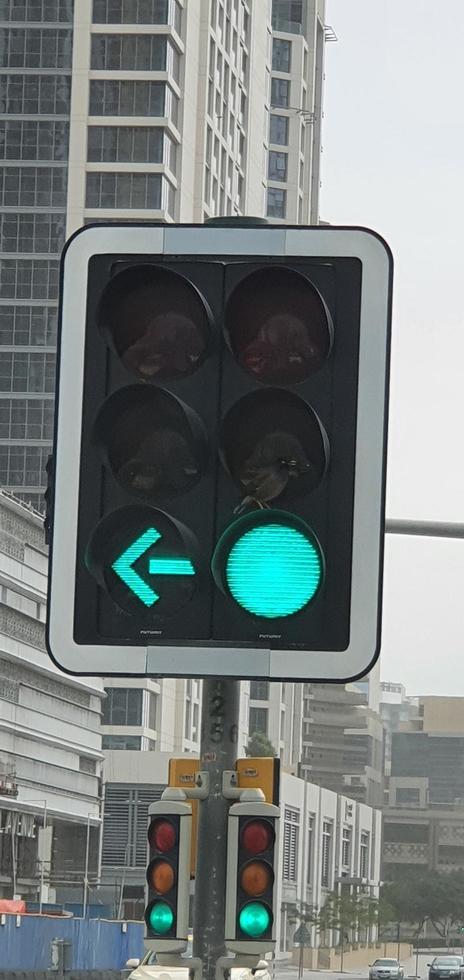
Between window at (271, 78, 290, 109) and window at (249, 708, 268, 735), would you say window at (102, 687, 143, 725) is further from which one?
window at (271, 78, 290, 109)

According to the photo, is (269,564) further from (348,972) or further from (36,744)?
(348,972)

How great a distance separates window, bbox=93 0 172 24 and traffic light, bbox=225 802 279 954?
11060cm

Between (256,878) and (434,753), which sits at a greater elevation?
(256,878)

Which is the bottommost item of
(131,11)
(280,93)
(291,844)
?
(291,844)

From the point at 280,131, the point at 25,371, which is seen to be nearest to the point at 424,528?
the point at 25,371

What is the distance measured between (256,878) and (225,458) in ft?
3.40

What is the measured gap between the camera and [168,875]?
4.55 m

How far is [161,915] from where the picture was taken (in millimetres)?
4508

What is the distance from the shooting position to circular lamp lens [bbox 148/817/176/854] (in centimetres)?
460

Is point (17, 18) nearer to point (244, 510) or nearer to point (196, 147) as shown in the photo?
point (196, 147)

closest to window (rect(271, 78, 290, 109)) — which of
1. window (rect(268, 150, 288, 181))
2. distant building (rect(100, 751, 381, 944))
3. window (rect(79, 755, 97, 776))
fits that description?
window (rect(268, 150, 288, 181))

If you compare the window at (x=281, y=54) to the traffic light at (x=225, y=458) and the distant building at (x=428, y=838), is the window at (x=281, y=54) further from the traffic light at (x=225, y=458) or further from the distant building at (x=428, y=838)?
the traffic light at (x=225, y=458)

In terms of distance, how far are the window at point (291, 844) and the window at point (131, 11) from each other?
167 feet

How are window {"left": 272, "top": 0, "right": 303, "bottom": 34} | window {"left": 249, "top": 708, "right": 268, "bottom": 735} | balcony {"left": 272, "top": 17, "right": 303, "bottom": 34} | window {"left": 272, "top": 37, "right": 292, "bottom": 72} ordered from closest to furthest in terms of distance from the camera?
window {"left": 249, "top": 708, "right": 268, "bottom": 735} < window {"left": 272, "top": 37, "right": 292, "bottom": 72} < balcony {"left": 272, "top": 17, "right": 303, "bottom": 34} < window {"left": 272, "top": 0, "right": 303, "bottom": 34}
